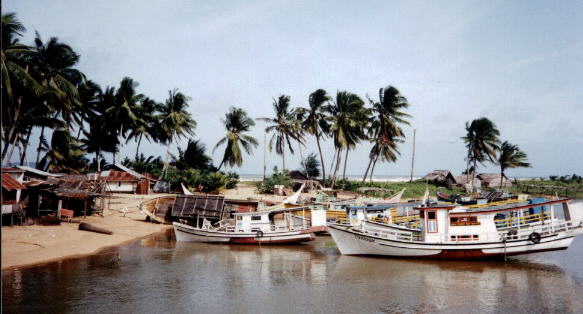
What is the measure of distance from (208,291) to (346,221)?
568 inches

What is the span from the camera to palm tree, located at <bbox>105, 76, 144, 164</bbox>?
145 feet

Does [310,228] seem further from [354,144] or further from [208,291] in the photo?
[354,144]

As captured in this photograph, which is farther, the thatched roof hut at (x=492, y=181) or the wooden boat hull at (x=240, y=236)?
the thatched roof hut at (x=492, y=181)

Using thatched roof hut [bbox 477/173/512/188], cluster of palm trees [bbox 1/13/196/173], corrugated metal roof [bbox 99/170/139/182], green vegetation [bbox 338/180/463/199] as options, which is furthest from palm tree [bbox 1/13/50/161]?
thatched roof hut [bbox 477/173/512/188]

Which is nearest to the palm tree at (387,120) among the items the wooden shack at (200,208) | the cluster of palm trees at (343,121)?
the cluster of palm trees at (343,121)

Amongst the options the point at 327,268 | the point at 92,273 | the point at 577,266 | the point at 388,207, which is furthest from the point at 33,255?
the point at 577,266

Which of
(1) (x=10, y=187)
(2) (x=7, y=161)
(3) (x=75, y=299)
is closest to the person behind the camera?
(3) (x=75, y=299)

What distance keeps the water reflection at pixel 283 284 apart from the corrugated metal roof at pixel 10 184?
631 cm

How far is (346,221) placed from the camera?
27.5 meters

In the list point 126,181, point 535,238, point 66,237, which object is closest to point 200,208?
point 66,237

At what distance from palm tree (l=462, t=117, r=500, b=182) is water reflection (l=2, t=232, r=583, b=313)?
122 feet

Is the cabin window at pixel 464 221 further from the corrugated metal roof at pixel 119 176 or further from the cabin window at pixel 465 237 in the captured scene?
the corrugated metal roof at pixel 119 176

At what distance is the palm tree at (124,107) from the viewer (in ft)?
145

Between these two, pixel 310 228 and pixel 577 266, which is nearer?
pixel 577 266
